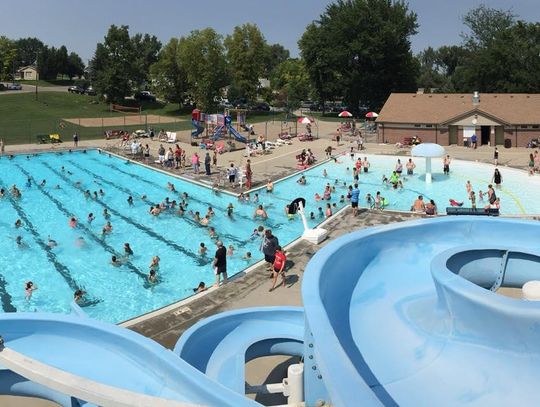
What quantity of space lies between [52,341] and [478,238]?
644cm

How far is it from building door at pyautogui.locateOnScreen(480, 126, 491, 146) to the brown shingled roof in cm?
113

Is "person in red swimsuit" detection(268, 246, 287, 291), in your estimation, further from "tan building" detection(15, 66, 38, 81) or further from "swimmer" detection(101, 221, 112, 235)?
"tan building" detection(15, 66, 38, 81)

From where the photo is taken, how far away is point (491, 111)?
129ft

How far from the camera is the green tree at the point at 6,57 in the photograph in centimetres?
8731

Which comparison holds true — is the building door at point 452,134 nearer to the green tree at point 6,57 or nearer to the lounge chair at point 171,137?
the lounge chair at point 171,137

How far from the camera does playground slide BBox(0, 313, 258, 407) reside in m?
4.89

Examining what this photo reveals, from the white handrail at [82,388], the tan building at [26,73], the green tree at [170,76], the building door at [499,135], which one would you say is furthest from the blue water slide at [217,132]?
the tan building at [26,73]

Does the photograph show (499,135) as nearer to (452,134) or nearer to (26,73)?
(452,134)

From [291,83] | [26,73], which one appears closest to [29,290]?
[291,83]

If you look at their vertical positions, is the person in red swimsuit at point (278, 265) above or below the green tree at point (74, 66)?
below

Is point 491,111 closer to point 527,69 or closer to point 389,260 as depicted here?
point 527,69

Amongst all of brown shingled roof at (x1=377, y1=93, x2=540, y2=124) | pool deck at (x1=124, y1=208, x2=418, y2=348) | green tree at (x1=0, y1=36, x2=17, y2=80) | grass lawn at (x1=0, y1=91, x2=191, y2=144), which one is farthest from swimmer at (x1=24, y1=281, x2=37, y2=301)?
green tree at (x1=0, y1=36, x2=17, y2=80)

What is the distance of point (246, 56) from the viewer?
6506 cm

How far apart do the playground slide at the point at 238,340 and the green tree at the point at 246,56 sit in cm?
5840
